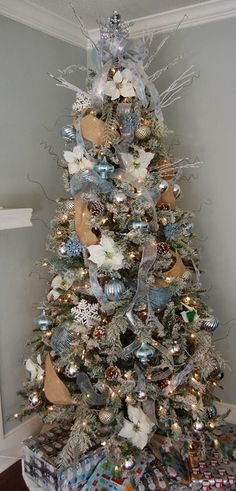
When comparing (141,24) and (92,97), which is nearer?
(92,97)

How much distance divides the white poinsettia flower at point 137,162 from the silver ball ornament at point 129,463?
1.05 metres

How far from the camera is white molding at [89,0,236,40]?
195 centimetres

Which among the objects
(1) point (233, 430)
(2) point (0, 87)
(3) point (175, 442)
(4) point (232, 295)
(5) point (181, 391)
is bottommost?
(1) point (233, 430)

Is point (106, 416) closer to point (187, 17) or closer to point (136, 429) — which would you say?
point (136, 429)

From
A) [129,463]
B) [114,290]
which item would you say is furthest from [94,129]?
[129,463]

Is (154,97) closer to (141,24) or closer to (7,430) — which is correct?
(141,24)

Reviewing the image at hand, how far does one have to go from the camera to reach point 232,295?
2.15m

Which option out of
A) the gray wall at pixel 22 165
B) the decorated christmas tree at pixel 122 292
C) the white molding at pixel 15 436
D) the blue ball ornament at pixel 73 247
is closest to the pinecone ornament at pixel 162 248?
the decorated christmas tree at pixel 122 292

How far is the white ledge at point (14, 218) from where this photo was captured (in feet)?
5.40

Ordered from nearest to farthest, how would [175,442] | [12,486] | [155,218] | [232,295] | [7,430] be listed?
[155,218], [175,442], [12,486], [7,430], [232,295]

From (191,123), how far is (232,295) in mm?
949

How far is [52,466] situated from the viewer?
157cm

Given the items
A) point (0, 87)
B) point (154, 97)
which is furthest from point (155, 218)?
point (0, 87)

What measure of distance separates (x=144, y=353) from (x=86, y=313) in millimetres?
265
